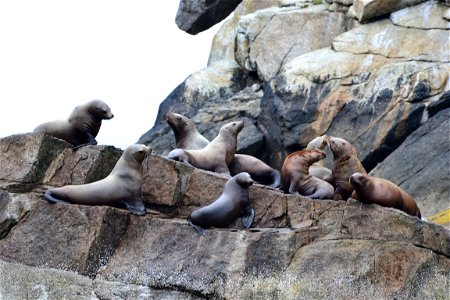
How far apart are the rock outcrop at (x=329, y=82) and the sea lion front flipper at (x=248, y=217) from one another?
6.27 m

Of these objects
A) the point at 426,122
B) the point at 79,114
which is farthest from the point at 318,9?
the point at 79,114

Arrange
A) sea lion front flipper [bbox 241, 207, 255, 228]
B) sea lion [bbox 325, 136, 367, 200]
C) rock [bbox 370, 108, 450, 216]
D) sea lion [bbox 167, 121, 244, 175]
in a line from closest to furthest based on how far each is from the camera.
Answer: sea lion front flipper [bbox 241, 207, 255, 228] → sea lion [bbox 325, 136, 367, 200] → sea lion [bbox 167, 121, 244, 175] → rock [bbox 370, 108, 450, 216]

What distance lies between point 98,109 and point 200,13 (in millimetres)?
15233

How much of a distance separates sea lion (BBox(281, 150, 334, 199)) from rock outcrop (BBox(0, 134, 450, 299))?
100 centimetres

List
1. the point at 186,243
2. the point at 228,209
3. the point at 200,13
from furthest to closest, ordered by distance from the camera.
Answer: the point at 200,13
the point at 228,209
the point at 186,243

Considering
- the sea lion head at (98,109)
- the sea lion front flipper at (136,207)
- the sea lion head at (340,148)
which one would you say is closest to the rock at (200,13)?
the sea lion head at (98,109)

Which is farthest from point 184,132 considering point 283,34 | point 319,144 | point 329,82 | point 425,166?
point 283,34

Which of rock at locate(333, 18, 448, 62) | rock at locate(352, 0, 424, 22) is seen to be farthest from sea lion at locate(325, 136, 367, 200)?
rock at locate(352, 0, 424, 22)

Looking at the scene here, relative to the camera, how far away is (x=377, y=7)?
22344 mm

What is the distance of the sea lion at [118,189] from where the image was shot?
1175 cm

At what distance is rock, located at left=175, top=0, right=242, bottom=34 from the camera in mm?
28719

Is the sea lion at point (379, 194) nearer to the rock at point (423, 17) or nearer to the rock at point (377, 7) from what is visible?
the rock at point (423, 17)

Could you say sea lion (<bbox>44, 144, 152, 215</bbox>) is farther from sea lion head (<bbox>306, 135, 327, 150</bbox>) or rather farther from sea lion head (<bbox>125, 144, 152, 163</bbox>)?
sea lion head (<bbox>306, 135, 327, 150</bbox>)

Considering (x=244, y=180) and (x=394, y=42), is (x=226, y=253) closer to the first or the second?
(x=244, y=180)
